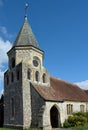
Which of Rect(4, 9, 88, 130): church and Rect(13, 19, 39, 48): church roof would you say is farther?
Rect(13, 19, 39, 48): church roof

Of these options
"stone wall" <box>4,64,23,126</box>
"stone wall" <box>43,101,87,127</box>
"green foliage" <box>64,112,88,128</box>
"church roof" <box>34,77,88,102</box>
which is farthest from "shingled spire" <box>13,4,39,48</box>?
"green foliage" <box>64,112,88,128</box>

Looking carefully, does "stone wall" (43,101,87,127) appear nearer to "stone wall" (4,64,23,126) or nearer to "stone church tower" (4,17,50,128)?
"stone church tower" (4,17,50,128)

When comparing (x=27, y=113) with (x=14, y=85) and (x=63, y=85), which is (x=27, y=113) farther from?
(x=63, y=85)

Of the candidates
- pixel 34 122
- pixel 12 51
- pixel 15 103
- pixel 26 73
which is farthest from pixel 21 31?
pixel 34 122

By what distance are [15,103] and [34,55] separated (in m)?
7.78

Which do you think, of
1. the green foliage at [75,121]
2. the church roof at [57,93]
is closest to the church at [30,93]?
the church roof at [57,93]

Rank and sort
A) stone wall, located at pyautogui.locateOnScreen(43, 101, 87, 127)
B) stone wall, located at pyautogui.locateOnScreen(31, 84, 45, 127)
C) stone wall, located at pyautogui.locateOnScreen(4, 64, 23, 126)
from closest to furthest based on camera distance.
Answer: stone wall, located at pyautogui.locateOnScreen(43, 101, 87, 127) → stone wall, located at pyautogui.locateOnScreen(31, 84, 45, 127) → stone wall, located at pyautogui.locateOnScreen(4, 64, 23, 126)

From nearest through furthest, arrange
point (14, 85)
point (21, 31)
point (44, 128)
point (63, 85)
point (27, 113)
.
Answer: point (44, 128) → point (27, 113) → point (14, 85) → point (21, 31) → point (63, 85)

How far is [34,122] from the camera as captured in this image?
33.1 meters

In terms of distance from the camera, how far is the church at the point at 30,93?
32.9m

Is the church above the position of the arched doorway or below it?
above

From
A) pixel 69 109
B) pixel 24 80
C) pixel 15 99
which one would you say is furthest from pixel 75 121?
pixel 24 80

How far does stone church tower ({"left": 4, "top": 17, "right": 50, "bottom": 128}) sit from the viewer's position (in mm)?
33281

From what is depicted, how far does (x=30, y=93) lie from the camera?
34219mm
